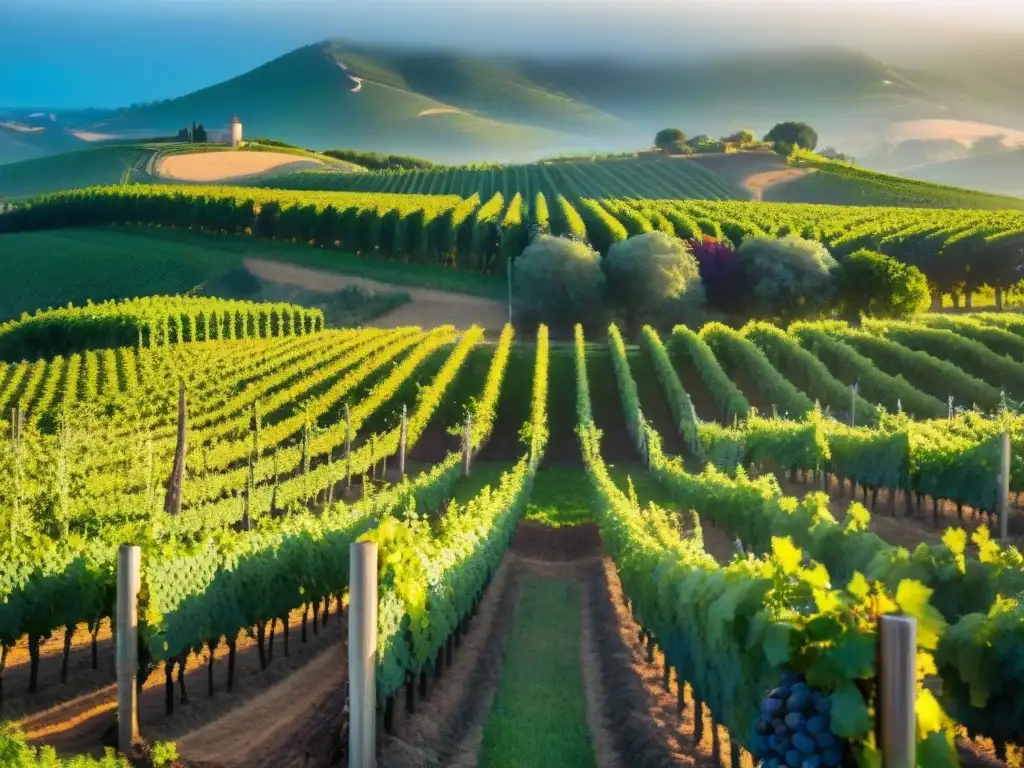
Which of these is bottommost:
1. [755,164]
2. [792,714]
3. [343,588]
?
[343,588]

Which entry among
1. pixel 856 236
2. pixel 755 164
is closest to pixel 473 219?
pixel 856 236

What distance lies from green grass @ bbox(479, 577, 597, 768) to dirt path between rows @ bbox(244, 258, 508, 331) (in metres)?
49.7

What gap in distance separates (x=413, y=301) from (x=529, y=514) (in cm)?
4696

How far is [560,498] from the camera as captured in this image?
105 feet

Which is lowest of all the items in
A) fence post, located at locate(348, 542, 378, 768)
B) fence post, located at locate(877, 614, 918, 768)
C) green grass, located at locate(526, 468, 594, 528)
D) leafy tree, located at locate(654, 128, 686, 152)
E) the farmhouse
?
green grass, located at locate(526, 468, 594, 528)

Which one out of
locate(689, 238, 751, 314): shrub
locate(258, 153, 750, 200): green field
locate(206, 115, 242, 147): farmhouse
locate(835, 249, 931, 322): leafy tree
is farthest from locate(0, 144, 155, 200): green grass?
locate(835, 249, 931, 322): leafy tree

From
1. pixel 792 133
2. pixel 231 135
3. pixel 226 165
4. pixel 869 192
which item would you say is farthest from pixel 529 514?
pixel 792 133

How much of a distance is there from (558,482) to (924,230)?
46.1 metres

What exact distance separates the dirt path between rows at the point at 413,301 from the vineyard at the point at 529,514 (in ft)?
37.0

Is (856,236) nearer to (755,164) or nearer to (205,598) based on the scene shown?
(755,164)

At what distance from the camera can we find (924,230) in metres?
74.1

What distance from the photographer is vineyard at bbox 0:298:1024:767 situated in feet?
27.2

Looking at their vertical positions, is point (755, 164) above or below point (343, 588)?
above

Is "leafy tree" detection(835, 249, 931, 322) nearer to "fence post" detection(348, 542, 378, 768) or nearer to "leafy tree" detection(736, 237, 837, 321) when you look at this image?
"leafy tree" detection(736, 237, 837, 321)
